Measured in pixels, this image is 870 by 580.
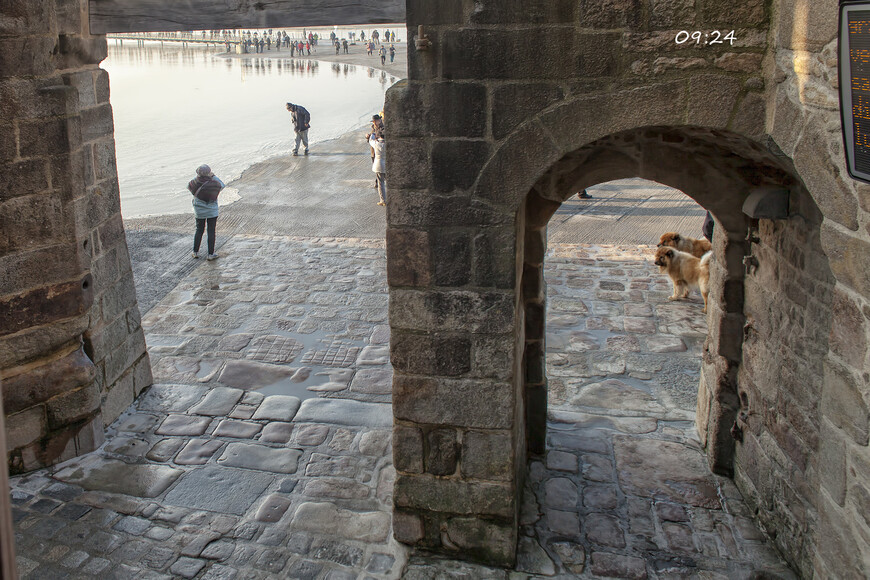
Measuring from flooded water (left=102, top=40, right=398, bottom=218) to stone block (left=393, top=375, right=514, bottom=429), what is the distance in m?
10.0

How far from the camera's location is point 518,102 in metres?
3.92

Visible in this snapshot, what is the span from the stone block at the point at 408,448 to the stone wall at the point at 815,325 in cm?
207

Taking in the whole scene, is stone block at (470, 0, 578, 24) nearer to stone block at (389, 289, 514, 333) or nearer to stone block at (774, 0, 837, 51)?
stone block at (774, 0, 837, 51)

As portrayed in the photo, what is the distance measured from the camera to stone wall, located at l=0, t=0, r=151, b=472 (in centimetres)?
539

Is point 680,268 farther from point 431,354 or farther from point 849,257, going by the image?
point 849,257

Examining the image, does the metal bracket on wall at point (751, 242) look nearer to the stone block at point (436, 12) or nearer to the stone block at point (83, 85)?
the stone block at point (436, 12)

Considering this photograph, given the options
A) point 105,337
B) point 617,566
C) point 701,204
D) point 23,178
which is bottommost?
point 617,566

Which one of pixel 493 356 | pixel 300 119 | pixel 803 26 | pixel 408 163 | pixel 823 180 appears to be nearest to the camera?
pixel 823 180

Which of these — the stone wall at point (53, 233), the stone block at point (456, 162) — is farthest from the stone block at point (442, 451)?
the stone wall at point (53, 233)

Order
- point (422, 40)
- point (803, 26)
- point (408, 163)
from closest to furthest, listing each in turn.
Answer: point (803, 26), point (422, 40), point (408, 163)

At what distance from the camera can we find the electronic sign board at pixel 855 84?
2574mm

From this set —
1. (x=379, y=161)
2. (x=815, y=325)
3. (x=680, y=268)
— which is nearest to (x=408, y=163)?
(x=815, y=325)

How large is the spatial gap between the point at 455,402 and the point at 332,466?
1746mm

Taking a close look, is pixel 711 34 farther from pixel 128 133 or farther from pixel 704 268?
pixel 128 133
